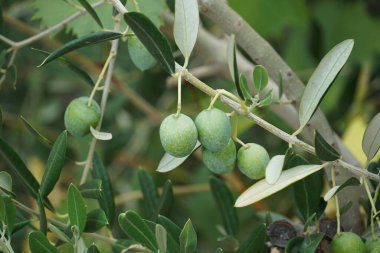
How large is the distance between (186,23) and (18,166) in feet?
0.82

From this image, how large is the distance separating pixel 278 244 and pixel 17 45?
0.39 m

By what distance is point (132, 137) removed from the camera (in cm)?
168

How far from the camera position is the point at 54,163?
27.7 inches

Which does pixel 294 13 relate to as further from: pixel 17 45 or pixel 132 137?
pixel 17 45

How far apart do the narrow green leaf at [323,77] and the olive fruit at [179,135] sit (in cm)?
12

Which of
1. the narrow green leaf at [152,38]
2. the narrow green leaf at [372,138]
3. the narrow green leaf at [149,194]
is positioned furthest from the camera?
the narrow green leaf at [149,194]

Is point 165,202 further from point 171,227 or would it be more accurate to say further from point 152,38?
point 152,38

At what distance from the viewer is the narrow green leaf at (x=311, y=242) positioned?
2.16 feet

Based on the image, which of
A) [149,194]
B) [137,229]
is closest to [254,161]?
[137,229]

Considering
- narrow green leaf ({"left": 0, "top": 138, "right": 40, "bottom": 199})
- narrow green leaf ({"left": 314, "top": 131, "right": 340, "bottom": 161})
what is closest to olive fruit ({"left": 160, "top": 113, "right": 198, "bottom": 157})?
narrow green leaf ({"left": 314, "top": 131, "right": 340, "bottom": 161})

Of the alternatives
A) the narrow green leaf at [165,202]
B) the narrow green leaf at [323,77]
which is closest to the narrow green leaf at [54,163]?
the narrow green leaf at [165,202]

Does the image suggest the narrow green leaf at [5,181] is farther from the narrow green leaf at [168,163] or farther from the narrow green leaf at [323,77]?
the narrow green leaf at [323,77]

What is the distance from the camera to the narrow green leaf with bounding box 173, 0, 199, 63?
619mm

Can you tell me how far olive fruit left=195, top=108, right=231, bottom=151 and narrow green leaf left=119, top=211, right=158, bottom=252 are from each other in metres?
0.11
